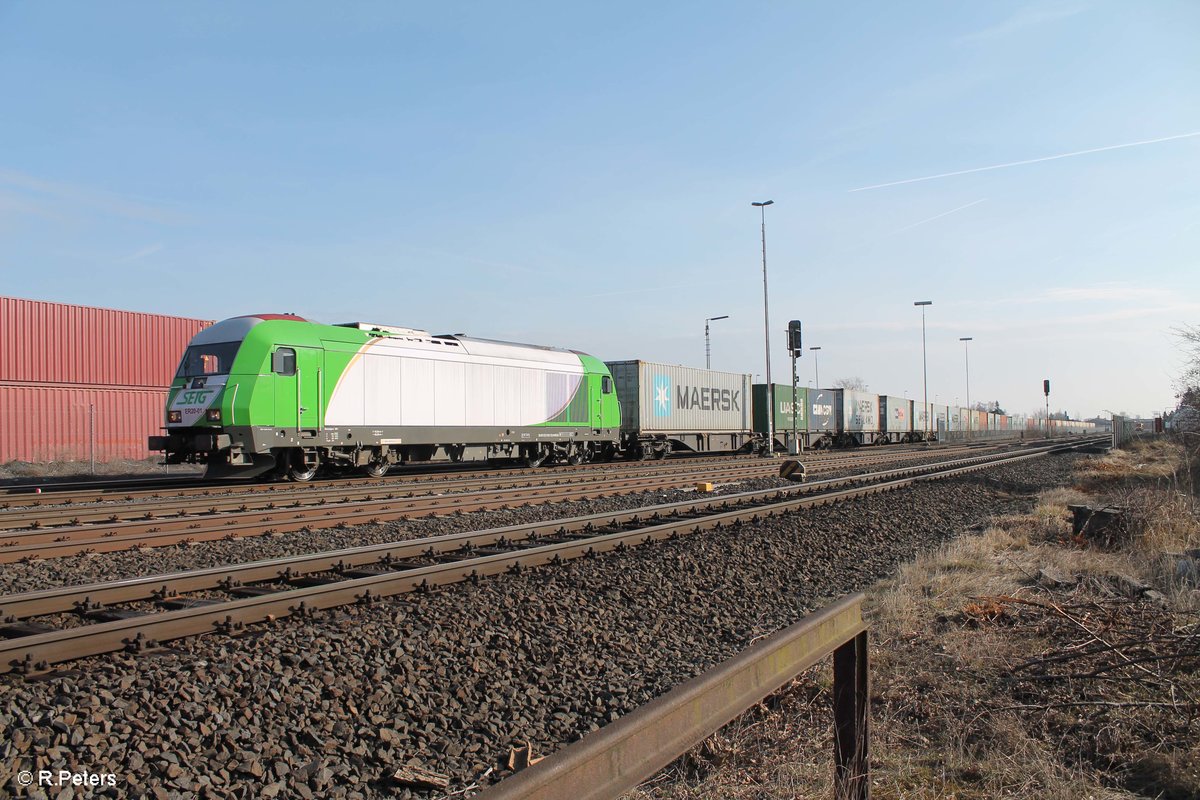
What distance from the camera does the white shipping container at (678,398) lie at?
2859cm

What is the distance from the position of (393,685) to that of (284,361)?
13.0 meters

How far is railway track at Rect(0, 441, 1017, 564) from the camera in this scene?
9008 mm

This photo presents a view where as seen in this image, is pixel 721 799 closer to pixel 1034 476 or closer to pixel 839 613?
pixel 839 613

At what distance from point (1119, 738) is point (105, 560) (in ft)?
28.1

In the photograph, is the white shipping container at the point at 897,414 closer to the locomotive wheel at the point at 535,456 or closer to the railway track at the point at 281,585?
the locomotive wheel at the point at 535,456

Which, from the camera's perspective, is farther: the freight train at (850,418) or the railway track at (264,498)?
the freight train at (850,418)

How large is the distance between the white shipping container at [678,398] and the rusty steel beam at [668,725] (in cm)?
2555

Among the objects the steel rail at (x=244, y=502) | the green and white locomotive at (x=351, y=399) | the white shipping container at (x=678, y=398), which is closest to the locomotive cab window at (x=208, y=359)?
the green and white locomotive at (x=351, y=399)

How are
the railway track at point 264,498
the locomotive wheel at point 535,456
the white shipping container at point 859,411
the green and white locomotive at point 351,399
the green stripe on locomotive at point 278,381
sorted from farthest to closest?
1. the white shipping container at point 859,411
2. the locomotive wheel at point 535,456
3. the green and white locomotive at point 351,399
4. the green stripe on locomotive at point 278,381
5. the railway track at point 264,498

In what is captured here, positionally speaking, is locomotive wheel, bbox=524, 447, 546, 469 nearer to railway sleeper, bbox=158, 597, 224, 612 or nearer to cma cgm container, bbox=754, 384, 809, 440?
cma cgm container, bbox=754, 384, 809, 440

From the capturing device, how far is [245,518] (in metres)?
10.9

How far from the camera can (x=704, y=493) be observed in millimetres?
15953

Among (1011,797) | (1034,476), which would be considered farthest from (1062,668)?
(1034,476)

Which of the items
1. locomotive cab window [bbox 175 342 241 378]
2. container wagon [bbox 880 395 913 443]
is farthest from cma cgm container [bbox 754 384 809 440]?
locomotive cab window [bbox 175 342 241 378]
